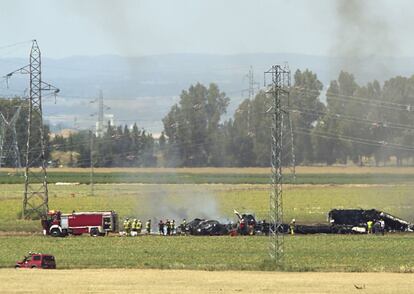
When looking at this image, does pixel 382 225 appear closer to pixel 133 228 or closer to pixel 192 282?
pixel 133 228

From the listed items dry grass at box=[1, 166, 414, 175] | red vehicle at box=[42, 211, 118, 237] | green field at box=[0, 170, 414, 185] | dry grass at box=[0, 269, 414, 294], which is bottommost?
dry grass at box=[0, 269, 414, 294]

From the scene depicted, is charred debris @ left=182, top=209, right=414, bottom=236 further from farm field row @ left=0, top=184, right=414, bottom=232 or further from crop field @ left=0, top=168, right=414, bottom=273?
farm field row @ left=0, top=184, right=414, bottom=232

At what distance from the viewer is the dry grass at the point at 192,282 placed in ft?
163

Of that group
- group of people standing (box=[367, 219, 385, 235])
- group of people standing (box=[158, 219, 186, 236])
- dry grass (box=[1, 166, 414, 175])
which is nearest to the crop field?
group of people standing (box=[367, 219, 385, 235])

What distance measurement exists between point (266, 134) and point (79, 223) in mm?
94773

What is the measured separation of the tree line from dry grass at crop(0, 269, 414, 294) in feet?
341

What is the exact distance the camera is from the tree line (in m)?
163

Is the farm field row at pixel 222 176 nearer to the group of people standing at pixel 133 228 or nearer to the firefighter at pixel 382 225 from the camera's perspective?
the firefighter at pixel 382 225

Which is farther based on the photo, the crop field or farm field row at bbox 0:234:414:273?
the crop field

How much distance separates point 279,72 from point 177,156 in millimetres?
115636

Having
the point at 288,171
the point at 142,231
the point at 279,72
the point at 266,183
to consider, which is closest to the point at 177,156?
the point at 288,171

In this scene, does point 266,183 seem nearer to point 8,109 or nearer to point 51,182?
point 51,182

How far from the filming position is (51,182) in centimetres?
16188

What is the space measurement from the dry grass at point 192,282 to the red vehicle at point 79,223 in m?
25.7
